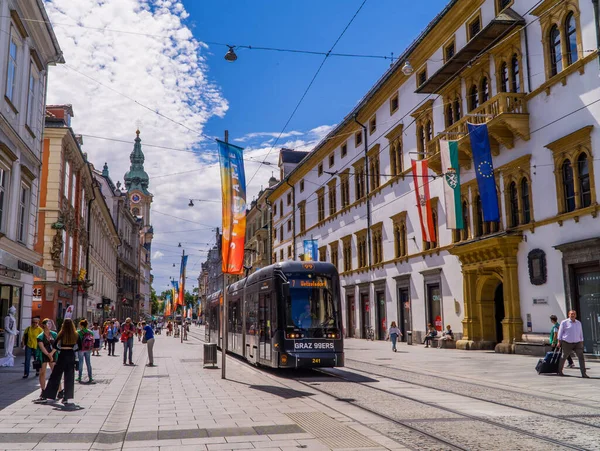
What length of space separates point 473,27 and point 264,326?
59.1ft

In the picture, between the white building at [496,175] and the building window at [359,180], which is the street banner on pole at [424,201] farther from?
the building window at [359,180]

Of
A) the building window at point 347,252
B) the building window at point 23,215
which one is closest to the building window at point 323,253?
the building window at point 347,252

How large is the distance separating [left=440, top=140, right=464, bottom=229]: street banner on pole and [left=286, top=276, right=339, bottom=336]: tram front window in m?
10.6

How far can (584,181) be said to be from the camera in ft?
68.2

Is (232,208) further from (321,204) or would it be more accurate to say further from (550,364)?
(321,204)

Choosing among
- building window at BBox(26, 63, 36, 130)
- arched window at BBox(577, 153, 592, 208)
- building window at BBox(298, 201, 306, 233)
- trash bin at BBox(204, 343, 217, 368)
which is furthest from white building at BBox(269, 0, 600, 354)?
building window at BBox(26, 63, 36, 130)

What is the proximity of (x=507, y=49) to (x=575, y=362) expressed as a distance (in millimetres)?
12879

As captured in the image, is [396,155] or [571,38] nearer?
[571,38]

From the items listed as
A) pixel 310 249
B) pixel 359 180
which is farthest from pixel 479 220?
pixel 310 249

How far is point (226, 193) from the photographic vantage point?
56.2 ft

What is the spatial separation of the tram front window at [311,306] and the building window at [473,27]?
53.2ft

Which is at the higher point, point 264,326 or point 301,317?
point 301,317

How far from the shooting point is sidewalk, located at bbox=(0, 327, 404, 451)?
7703mm

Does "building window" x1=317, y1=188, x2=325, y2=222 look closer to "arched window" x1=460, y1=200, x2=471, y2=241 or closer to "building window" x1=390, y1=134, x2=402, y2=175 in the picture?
"building window" x1=390, y1=134, x2=402, y2=175
